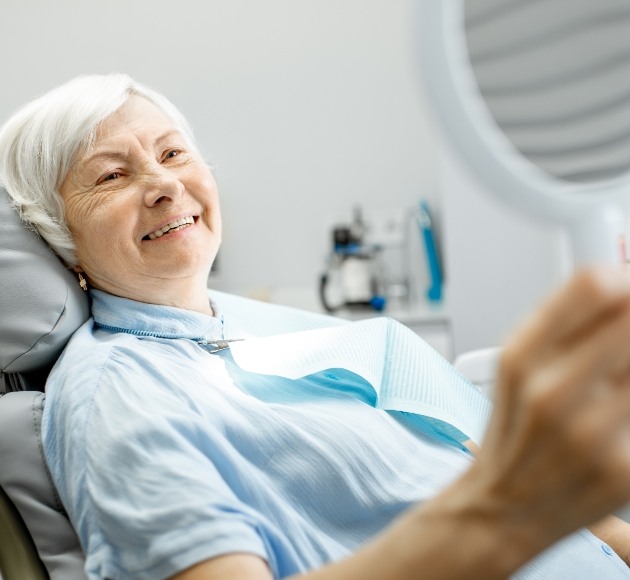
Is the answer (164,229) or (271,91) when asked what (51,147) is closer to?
(164,229)

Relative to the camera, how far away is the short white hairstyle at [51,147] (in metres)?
1.17

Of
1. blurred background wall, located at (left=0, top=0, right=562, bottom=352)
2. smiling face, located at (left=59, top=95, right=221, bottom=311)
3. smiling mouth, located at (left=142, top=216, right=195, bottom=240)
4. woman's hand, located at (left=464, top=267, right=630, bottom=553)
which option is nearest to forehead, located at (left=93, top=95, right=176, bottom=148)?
smiling face, located at (left=59, top=95, right=221, bottom=311)

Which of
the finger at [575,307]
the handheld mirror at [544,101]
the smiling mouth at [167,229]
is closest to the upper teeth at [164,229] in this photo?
the smiling mouth at [167,229]

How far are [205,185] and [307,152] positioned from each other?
7.59 ft

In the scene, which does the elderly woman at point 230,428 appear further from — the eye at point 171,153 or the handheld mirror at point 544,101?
the handheld mirror at point 544,101

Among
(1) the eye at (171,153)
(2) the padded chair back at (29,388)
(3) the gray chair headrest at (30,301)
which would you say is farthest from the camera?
(1) the eye at (171,153)

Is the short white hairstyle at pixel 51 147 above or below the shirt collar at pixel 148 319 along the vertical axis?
above

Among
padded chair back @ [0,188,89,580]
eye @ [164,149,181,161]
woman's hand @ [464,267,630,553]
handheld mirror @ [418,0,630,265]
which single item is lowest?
padded chair back @ [0,188,89,580]

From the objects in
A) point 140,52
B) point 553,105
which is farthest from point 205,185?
point 140,52

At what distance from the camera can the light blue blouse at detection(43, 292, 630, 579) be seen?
2.56 ft

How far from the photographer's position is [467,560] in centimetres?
49

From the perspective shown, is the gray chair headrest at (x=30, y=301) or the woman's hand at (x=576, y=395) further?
the gray chair headrest at (x=30, y=301)

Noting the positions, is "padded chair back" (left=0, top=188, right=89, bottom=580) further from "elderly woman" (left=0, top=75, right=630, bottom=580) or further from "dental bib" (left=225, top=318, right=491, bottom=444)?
"dental bib" (left=225, top=318, right=491, bottom=444)

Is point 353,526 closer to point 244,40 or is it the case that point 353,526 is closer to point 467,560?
point 467,560
